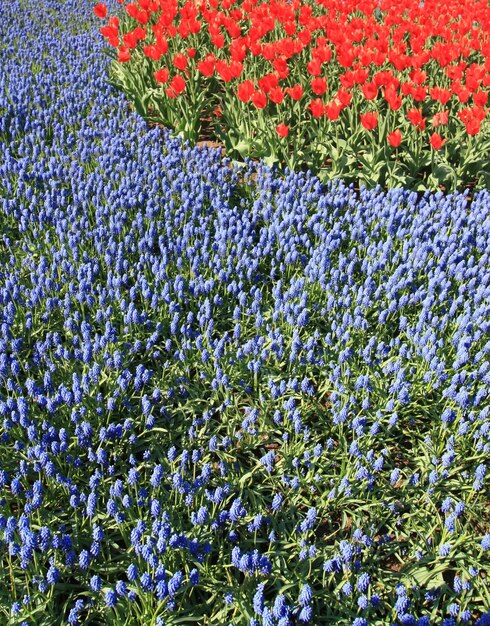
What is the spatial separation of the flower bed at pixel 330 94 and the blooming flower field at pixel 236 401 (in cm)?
60

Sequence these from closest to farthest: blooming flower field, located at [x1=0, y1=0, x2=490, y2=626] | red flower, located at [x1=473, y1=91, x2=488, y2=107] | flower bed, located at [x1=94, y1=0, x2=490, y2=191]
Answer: blooming flower field, located at [x1=0, y1=0, x2=490, y2=626] → red flower, located at [x1=473, y1=91, x2=488, y2=107] → flower bed, located at [x1=94, y1=0, x2=490, y2=191]

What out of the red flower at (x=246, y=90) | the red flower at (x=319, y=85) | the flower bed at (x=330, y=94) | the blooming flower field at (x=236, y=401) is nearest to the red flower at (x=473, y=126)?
the flower bed at (x=330, y=94)

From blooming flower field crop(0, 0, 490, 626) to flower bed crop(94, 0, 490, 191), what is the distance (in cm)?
60

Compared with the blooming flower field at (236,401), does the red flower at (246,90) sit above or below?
above

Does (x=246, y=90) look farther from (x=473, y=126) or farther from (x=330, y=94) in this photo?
(x=473, y=126)

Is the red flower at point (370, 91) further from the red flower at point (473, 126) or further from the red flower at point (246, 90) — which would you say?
the red flower at point (246, 90)

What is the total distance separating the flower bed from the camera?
5352 millimetres

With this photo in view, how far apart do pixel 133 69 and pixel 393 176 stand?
360 cm

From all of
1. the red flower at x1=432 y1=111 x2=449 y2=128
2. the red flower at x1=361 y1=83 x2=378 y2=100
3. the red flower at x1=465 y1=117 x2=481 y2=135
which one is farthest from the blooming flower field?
the red flower at x1=361 y1=83 x2=378 y2=100

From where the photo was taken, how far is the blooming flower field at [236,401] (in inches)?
94.1

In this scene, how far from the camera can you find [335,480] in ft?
9.41

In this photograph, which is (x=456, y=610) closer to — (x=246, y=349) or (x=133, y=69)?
(x=246, y=349)

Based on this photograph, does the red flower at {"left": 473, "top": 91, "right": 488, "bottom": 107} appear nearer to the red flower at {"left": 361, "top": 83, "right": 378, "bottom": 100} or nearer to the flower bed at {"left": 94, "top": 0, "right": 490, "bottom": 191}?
the flower bed at {"left": 94, "top": 0, "right": 490, "bottom": 191}

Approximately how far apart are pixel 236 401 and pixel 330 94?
430 centimetres
